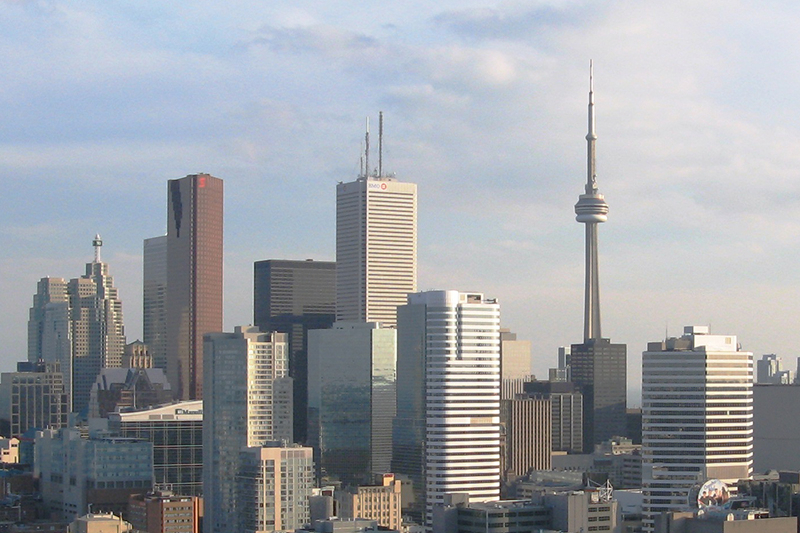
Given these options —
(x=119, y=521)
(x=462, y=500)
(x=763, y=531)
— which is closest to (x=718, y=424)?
(x=462, y=500)

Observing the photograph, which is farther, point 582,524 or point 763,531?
point 582,524

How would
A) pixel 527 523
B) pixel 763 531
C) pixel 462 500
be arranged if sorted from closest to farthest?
pixel 763 531, pixel 527 523, pixel 462 500

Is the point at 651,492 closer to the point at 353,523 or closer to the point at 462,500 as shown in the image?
the point at 462,500

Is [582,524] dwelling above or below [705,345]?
below

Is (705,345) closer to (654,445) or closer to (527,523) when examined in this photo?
(654,445)

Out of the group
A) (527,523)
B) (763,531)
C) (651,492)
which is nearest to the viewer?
(763,531)

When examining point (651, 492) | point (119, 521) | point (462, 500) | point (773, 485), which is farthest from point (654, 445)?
point (119, 521)
